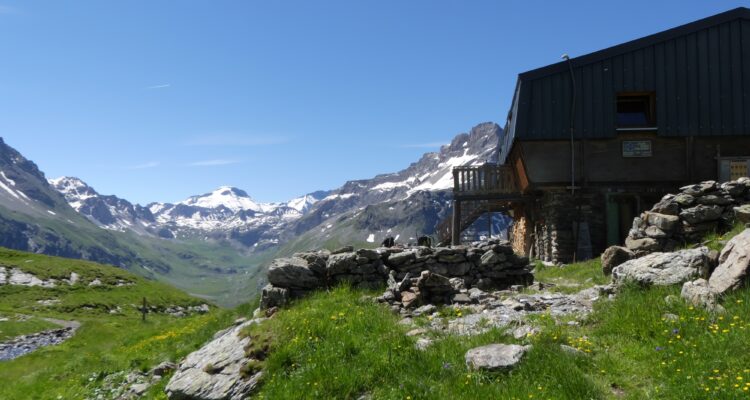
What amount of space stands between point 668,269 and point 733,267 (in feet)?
4.97

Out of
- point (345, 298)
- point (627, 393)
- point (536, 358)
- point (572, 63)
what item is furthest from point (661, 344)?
point (572, 63)

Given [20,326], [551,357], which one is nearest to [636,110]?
[551,357]

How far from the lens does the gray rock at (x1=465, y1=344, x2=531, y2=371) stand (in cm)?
954

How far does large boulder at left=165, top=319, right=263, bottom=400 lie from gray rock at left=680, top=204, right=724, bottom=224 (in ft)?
50.4

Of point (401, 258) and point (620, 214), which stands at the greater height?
point (620, 214)

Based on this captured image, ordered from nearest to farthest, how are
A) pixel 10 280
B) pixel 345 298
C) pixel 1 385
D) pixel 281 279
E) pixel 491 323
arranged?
pixel 491 323 → pixel 345 298 → pixel 281 279 → pixel 1 385 → pixel 10 280

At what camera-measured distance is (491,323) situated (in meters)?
12.3

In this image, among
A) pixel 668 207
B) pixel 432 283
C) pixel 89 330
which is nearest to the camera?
pixel 432 283

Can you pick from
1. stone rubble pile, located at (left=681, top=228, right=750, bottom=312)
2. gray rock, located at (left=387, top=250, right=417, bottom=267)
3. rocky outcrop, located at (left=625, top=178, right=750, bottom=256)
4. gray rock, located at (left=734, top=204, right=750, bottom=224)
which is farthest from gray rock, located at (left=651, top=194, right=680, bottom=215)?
gray rock, located at (left=387, top=250, right=417, bottom=267)

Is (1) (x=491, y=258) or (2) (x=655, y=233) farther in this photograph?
(2) (x=655, y=233)

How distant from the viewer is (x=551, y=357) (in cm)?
941

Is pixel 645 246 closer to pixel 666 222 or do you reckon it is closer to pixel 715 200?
pixel 666 222

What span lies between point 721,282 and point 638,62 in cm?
2316

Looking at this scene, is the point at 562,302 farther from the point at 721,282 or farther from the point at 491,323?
the point at 721,282
